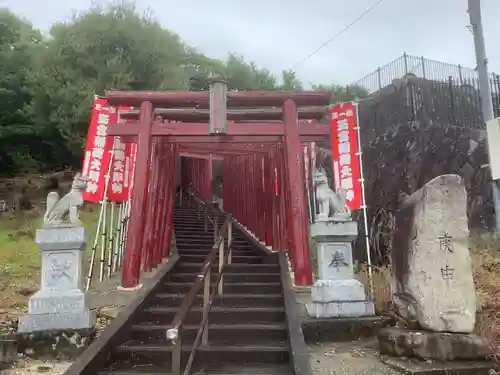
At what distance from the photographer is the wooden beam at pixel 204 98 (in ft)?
27.4

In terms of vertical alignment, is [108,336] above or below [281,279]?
below

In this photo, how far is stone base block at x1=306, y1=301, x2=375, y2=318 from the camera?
6.13m

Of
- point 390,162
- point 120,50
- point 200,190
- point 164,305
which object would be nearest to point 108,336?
point 164,305

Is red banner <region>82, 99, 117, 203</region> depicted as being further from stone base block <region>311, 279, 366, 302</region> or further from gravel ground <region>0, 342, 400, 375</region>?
stone base block <region>311, 279, 366, 302</region>

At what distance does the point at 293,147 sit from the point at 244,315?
3241 mm

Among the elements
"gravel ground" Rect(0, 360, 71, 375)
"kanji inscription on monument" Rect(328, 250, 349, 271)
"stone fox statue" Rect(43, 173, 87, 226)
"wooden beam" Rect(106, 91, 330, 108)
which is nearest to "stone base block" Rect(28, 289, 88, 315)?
"gravel ground" Rect(0, 360, 71, 375)

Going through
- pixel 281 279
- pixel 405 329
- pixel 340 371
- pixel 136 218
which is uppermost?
pixel 136 218

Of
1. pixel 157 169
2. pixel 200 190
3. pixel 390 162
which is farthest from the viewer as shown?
pixel 200 190

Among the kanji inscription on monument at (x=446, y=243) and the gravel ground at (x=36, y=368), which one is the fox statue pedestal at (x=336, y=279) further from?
the gravel ground at (x=36, y=368)

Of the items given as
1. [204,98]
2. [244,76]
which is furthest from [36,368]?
[244,76]

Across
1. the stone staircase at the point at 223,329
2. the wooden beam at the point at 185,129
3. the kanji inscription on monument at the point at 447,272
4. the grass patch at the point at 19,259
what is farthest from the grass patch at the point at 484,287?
the grass patch at the point at 19,259

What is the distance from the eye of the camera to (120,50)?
1770 centimetres

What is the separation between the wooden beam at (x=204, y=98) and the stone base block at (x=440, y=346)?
15.8 feet

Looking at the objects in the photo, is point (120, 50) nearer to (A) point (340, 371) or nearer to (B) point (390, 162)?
(B) point (390, 162)
